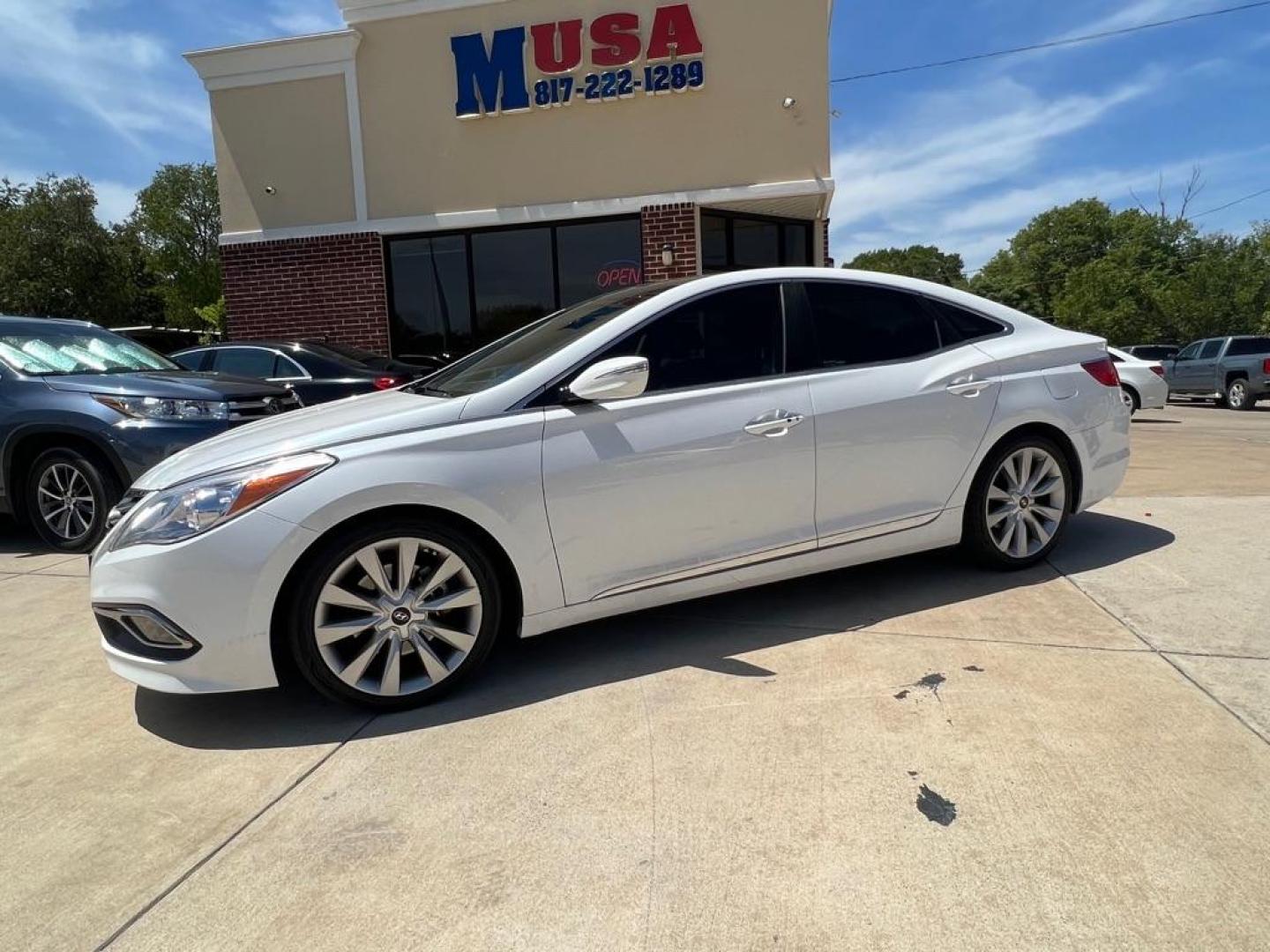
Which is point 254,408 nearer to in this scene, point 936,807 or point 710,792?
point 710,792

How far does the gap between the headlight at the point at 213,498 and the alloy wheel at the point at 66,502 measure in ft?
10.9

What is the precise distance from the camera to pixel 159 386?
18.6 feet

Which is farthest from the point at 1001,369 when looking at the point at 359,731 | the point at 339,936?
the point at 339,936

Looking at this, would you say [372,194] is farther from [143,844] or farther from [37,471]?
[143,844]

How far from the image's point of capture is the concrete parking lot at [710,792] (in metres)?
1.94

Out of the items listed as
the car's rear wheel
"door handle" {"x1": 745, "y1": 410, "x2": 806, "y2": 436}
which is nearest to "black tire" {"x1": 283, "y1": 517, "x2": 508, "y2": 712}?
"door handle" {"x1": 745, "y1": 410, "x2": 806, "y2": 436}

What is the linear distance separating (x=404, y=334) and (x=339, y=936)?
1037cm

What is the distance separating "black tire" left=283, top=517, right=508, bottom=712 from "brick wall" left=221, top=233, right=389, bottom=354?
29.3 feet

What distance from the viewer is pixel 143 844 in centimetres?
232

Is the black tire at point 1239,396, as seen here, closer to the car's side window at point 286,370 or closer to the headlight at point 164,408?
the car's side window at point 286,370

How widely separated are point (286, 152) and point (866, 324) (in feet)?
33.3

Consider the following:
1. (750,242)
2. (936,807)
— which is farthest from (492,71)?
(936,807)

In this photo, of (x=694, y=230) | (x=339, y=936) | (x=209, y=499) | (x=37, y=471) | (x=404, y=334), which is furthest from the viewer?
(x=404, y=334)

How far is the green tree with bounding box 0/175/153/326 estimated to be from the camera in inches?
1442
